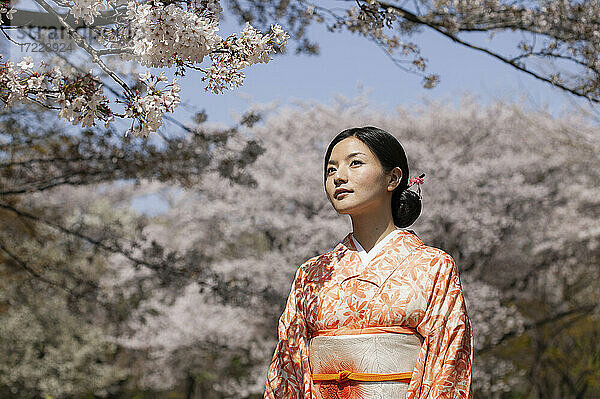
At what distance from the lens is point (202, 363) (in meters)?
12.0

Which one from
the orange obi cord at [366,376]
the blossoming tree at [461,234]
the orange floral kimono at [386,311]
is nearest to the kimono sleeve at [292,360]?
the orange floral kimono at [386,311]

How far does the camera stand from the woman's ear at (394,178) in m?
2.72

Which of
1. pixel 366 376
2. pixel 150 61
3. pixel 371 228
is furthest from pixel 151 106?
pixel 366 376

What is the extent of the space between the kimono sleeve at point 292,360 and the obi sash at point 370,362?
0.31 feet

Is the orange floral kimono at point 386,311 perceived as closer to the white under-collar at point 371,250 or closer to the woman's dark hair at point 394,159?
the white under-collar at point 371,250

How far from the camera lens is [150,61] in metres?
2.43

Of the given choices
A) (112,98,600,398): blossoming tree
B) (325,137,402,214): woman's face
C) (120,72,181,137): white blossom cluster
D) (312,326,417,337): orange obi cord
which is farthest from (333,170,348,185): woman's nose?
(112,98,600,398): blossoming tree

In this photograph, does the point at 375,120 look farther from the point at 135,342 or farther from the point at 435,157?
the point at 135,342

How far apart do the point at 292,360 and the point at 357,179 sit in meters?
0.68

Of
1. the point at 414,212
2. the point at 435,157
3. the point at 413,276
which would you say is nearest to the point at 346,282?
the point at 413,276

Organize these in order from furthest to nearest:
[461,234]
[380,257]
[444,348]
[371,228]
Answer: [461,234], [371,228], [380,257], [444,348]

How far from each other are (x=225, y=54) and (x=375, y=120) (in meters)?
9.59

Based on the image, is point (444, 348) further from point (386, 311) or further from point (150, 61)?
point (150, 61)

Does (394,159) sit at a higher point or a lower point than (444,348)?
higher
